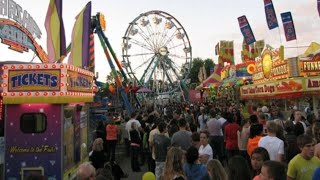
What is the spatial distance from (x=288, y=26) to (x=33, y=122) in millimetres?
16835

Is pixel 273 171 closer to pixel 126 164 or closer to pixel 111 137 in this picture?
pixel 111 137

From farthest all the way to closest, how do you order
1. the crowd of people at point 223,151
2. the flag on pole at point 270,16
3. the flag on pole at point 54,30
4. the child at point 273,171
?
the flag on pole at point 270,16 < the flag on pole at point 54,30 < the crowd of people at point 223,151 < the child at point 273,171

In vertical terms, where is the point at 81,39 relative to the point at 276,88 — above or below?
above

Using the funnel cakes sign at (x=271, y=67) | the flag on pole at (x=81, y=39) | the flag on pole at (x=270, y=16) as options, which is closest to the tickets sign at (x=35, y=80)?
the flag on pole at (x=81, y=39)

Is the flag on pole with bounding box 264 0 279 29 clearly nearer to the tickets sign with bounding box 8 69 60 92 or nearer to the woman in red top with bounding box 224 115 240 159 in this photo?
the woman in red top with bounding box 224 115 240 159

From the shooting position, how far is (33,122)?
7.23m

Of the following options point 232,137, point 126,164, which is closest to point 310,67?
point 126,164

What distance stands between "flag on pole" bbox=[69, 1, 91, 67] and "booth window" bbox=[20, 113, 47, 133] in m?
4.95

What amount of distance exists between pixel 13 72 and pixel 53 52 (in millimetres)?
3174

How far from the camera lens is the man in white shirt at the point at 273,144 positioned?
584cm

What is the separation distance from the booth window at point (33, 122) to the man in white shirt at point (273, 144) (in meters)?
3.81

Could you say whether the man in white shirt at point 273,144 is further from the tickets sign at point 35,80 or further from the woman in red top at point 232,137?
the tickets sign at point 35,80

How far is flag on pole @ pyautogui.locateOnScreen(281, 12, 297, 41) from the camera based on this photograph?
20.7m

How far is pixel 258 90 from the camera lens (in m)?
23.7
